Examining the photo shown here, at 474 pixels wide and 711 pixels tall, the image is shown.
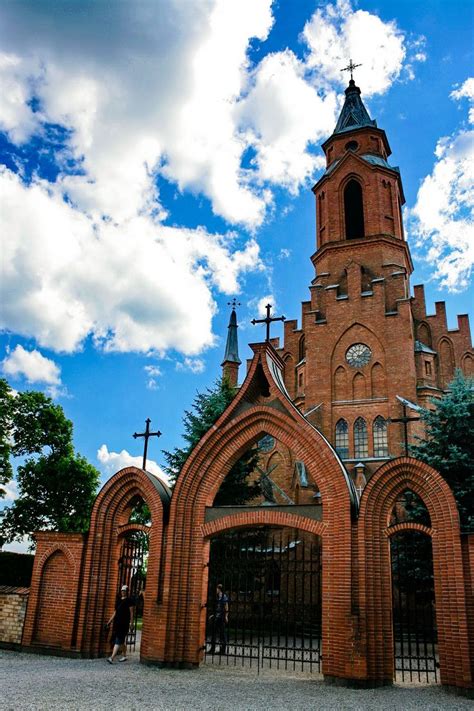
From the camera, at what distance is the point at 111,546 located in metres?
14.0

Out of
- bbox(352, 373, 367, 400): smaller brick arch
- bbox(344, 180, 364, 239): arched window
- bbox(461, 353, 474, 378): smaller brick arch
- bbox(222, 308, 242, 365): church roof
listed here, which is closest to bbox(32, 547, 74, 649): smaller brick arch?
bbox(352, 373, 367, 400): smaller brick arch

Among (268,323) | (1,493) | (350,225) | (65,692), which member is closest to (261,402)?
(268,323)

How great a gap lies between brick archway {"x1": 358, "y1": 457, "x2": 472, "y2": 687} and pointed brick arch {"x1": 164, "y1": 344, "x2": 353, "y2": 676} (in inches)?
16.6

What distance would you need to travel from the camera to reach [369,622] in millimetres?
11273

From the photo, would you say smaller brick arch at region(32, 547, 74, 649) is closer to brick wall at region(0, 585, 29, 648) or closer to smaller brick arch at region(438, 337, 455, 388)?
brick wall at region(0, 585, 29, 648)

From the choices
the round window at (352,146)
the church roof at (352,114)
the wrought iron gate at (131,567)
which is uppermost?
the church roof at (352,114)

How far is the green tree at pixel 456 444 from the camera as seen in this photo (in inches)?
749

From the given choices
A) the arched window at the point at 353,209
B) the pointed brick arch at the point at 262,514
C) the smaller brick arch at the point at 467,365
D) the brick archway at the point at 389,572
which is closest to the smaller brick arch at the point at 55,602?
the pointed brick arch at the point at 262,514

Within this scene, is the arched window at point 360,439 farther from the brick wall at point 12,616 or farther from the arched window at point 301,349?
the brick wall at point 12,616

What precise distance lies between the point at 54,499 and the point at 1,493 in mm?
2775

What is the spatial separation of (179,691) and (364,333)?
22375 mm

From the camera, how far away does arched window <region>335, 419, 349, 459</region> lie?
28.2 metres

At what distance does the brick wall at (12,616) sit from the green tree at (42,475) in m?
13.7

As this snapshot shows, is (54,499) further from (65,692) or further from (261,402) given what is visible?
(65,692)
